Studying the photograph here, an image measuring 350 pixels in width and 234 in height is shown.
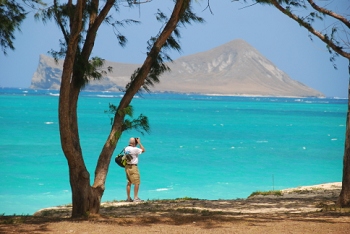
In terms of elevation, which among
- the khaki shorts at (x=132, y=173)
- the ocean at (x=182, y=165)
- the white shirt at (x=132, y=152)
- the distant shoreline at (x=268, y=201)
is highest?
the ocean at (x=182, y=165)

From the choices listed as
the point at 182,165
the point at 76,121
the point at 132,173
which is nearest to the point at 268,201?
the point at 132,173

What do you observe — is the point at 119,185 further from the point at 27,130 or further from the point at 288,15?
the point at 27,130

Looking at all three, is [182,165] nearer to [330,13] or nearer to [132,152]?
[132,152]

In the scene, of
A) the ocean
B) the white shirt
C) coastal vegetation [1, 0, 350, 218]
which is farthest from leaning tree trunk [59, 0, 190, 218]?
the ocean

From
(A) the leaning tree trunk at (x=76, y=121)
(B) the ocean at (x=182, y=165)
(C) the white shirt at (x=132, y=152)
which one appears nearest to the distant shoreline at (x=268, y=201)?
(C) the white shirt at (x=132, y=152)

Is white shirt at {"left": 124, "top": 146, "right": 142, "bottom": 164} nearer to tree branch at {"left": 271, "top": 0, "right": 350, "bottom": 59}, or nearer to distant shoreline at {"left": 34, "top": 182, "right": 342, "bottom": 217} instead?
distant shoreline at {"left": 34, "top": 182, "right": 342, "bottom": 217}

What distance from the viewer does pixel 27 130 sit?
175ft

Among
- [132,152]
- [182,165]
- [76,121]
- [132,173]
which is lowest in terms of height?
[132,173]

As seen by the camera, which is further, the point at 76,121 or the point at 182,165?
the point at 182,165

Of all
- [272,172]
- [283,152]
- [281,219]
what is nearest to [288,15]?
[281,219]

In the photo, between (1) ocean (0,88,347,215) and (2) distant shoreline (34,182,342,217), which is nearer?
(2) distant shoreline (34,182,342,217)

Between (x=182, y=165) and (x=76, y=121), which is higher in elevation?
(x=182, y=165)

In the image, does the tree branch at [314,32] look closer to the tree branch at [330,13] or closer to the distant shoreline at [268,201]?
the tree branch at [330,13]

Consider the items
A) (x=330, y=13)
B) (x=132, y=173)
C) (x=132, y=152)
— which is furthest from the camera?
(x=132, y=173)
